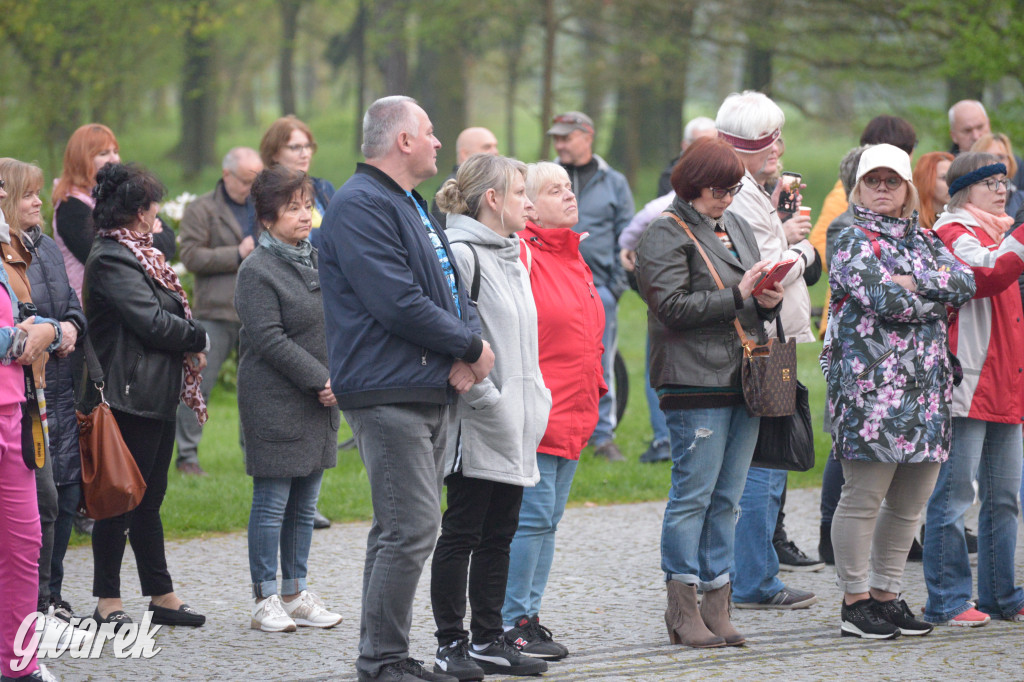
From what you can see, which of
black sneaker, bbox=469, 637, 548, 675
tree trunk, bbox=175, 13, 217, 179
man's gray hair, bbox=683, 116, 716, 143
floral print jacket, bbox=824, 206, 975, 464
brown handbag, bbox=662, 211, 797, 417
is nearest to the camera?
black sneaker, bbox=469, 637, 548, 675

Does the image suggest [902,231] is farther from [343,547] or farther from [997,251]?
[343,547]

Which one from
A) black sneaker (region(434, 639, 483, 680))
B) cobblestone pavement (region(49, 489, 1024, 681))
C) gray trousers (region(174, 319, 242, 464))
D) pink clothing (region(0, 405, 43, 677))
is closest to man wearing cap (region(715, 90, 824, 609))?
cobblestone pavement (region(49, 489, 1024, 681))

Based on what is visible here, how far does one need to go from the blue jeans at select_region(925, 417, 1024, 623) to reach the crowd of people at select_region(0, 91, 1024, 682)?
0.01 m

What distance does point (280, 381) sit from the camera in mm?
5641

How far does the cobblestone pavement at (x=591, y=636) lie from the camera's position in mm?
4918

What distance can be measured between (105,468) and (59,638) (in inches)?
29.3

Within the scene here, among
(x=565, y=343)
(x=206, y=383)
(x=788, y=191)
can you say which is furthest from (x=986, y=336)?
(x=206, y=383)

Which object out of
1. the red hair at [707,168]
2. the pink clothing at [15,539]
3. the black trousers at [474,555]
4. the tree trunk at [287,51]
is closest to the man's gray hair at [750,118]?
the red hair at [707,168]

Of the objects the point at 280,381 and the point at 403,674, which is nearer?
the point at 403,674

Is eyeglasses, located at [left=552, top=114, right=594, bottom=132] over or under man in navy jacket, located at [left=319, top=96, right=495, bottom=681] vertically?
over

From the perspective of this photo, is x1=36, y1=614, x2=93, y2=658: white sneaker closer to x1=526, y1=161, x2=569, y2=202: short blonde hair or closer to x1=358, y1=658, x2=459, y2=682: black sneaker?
x1=358, y1=658, x2=459, y2=682: black sneaker

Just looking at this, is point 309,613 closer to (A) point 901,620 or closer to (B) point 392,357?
(B) point 392,357

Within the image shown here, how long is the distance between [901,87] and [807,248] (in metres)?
19.2

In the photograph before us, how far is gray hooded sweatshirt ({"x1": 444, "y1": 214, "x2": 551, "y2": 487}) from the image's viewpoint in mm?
4738
